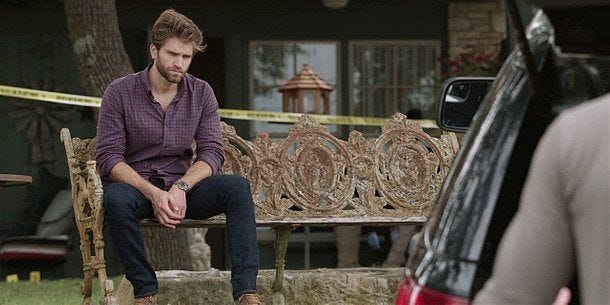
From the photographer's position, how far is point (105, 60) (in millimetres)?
8789

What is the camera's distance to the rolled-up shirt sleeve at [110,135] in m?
6.10

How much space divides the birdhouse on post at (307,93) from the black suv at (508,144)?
10705 millimetres

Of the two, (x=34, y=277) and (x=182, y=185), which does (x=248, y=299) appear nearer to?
(x=182, y=185)

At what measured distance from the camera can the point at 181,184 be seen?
6.01m

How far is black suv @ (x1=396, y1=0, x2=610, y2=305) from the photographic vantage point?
194 centimetres

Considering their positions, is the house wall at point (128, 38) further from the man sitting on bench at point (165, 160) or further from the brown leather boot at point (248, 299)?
the brown leather boot at point (248, 299)

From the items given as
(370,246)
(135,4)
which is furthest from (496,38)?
(135,4)

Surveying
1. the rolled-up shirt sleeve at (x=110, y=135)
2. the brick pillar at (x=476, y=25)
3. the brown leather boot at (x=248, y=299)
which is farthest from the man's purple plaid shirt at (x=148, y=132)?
the brick pillar at (x=476, y=25)

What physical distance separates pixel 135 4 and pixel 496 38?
3.60 m

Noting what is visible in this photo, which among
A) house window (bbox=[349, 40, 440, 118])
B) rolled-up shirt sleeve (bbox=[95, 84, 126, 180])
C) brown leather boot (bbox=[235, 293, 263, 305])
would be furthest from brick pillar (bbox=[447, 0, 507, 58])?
brown leather boot (bbox=[235, 293, 263, 305])

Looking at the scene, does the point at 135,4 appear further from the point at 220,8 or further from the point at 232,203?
the point at 232,203

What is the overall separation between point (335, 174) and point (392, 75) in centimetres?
612

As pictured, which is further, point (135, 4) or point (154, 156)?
point (135, 4)

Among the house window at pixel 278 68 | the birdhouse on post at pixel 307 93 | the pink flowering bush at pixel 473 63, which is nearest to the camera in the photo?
the pink flowering bush at pixel 473 63
